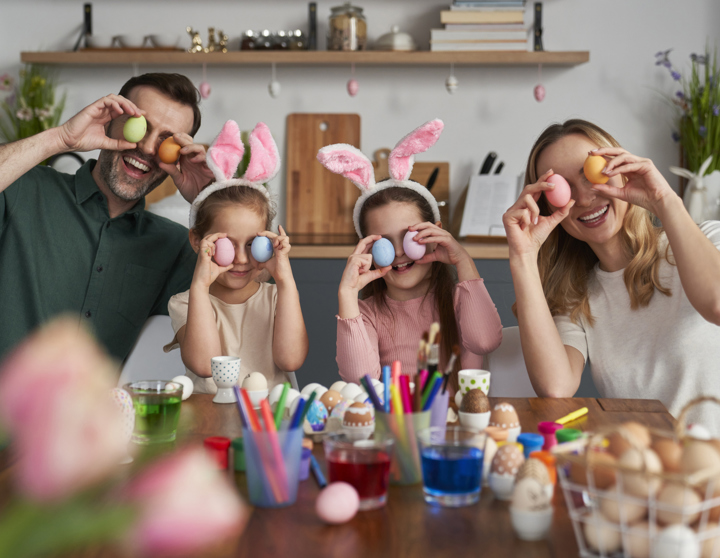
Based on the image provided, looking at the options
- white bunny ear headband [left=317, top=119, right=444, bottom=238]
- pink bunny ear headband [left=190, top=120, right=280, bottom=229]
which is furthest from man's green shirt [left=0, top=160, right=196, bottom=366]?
white bunny ear headband [left=317, top=119, right=444, bottom=238]

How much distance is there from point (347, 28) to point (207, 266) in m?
1.84

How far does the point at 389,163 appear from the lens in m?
1.66

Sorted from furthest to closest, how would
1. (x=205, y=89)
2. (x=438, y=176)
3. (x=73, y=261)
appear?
(x=438, y=176) → (x=205, y=89) → (x=73, y=261)

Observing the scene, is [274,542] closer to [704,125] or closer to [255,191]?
[255,191]

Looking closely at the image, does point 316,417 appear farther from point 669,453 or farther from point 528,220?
point 528,220

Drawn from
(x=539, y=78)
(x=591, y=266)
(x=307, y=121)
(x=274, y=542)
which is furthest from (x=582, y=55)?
(x=274, y=542)

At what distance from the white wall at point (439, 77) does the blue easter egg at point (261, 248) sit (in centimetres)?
170

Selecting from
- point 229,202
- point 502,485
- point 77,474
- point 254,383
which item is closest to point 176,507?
point 77,474

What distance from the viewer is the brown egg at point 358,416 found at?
35.6 inches

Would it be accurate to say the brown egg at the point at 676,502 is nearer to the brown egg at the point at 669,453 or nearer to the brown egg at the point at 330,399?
the brown egg at the point at 669,453

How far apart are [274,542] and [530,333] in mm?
830

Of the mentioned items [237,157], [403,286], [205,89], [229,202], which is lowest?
[403,286]

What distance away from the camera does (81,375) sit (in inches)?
9.6

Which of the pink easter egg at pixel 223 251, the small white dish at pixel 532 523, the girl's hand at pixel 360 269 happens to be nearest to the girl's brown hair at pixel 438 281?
the girl's hand at pixel 360 269
